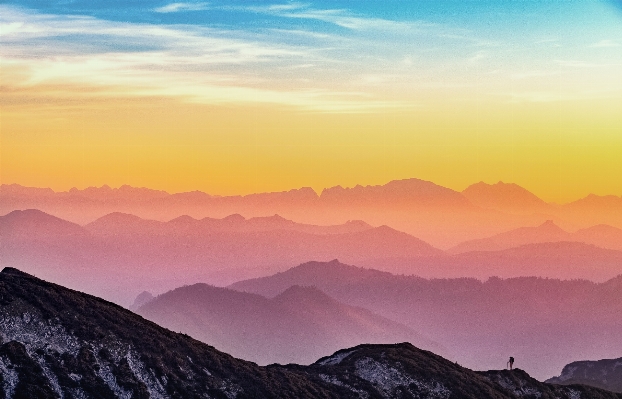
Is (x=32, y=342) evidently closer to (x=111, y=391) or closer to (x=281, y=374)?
(x=111, y=391)

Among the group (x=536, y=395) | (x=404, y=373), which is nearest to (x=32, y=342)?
(x=404, y=373)

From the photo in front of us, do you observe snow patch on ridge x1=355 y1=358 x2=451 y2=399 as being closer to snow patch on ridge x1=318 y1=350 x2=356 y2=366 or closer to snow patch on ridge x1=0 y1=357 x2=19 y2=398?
snow patch on ridge x1=318 y1=350 x2=356 y2=366

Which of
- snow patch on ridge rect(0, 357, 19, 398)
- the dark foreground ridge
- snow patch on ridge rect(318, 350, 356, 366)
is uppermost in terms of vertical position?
snow patch on ridge rect(318, 350, 356, 366)

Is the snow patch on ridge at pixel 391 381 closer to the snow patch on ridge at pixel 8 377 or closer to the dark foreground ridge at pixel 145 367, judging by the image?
the dark foreground ridge at pixel 145 367

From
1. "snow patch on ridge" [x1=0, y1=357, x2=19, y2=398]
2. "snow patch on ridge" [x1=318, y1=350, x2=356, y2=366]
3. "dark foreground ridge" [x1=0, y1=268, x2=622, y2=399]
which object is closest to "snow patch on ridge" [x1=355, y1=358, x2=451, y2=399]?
"dark foreground ridge" [x1=0, y1=268, x2=622, y2=399]

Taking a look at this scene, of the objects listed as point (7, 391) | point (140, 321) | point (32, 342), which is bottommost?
point (7, 391)

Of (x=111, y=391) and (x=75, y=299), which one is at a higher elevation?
(x=75, y=299)

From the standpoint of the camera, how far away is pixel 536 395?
160 meters

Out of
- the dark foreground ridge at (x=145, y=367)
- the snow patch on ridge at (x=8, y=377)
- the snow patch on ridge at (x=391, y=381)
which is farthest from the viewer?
the snow patch on ridge at (x=391, y=381)

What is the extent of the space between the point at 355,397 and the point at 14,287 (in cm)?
5434

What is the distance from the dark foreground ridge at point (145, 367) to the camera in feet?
390

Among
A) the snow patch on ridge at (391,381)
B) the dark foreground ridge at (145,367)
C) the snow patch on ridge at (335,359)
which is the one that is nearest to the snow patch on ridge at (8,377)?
the dark foreground ridge at (145,367)

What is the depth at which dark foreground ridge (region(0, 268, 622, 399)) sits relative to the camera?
119m

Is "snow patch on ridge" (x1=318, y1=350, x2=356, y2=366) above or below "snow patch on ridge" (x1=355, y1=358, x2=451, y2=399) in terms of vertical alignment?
above
